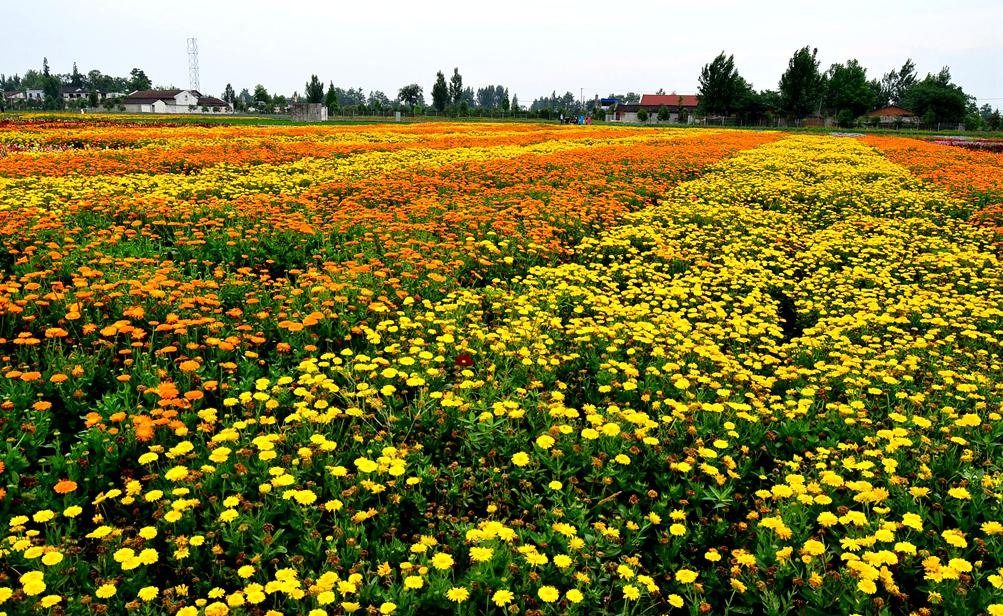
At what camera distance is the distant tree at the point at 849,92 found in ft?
227

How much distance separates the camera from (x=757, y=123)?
2692 inches

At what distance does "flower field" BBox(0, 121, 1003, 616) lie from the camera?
2.61 meters

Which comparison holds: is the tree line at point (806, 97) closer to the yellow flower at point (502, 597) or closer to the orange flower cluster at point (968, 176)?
the orange flower cluster at point (968, 176)

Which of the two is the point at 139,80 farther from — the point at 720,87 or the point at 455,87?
the point at 720,87

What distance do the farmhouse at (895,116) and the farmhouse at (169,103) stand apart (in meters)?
89.4

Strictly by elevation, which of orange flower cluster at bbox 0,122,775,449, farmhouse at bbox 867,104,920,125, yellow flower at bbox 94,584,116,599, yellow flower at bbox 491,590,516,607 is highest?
farmhouse at bbox 867,104,920,125

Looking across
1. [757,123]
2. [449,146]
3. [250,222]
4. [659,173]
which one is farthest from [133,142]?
[757,123]

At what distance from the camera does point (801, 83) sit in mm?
63406

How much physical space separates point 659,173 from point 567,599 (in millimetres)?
13529

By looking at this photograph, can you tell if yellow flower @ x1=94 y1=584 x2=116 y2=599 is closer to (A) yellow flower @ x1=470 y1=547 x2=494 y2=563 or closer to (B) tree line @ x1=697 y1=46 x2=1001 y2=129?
(A) yellow flower @ x1=470 y1=547 x2=494 y2=563

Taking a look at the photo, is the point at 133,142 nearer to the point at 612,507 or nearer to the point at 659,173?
the point at 659,173

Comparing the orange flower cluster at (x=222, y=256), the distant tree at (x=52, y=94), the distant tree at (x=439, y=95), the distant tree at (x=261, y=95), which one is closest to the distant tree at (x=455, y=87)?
the distant tree at (x=439, y=95)

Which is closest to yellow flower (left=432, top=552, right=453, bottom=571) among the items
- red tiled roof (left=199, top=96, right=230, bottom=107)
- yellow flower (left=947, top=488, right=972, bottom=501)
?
yellow flower (left=947, top=488, right=972, bottom=501)

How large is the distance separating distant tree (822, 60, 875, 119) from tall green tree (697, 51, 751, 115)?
476 inches
